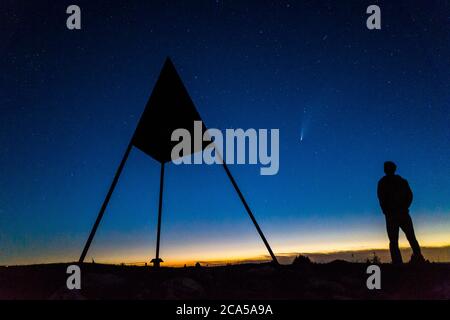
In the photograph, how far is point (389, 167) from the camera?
925 centimetres

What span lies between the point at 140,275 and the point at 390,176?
213 inches

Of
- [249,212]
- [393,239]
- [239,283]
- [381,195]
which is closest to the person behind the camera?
[239,283]

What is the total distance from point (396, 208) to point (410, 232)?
1.77 feet

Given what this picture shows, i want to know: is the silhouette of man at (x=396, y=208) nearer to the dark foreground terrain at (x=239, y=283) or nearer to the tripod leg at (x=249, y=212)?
the dark foreground terrain at (x=239, y=283)

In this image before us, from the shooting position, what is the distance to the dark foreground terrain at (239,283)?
7738 mm

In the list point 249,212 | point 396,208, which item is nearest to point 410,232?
point 396,208

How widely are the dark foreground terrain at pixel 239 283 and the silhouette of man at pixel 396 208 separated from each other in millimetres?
599

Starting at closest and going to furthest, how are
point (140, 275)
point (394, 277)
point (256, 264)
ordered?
1. point (394, 277)
2. point (140, 275)
3. point (256, 264)

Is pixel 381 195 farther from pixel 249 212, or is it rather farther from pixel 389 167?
pixel 249 212

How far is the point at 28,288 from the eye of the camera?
8.34 metres

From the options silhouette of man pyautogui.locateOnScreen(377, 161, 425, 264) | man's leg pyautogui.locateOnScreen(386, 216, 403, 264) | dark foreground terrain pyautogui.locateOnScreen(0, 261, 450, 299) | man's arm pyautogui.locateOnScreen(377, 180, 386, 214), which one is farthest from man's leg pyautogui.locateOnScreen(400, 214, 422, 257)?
dark foreground terrain pyautogui.locateOnScreen(0, 261, 450, 299)

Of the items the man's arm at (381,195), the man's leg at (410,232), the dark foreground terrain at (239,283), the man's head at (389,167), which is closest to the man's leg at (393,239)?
the man's leg at (410,232)
